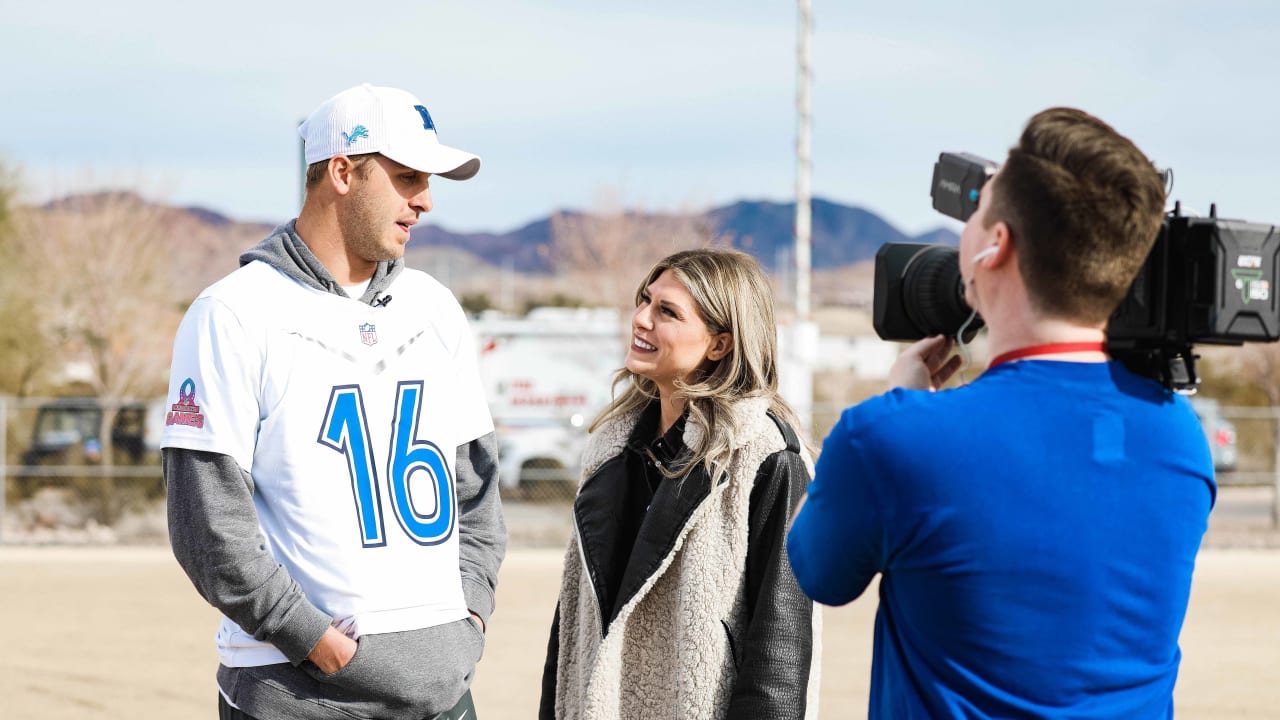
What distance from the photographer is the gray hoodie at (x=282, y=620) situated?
2.47m

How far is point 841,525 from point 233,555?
1.23m

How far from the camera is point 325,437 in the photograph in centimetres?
258

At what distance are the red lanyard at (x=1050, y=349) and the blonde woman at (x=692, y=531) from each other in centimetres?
104

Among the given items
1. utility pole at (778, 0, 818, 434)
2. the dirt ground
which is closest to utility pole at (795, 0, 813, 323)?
utility pole at (778, 0, 818, 434)

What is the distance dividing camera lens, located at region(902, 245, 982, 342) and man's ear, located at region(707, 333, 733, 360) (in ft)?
3.68

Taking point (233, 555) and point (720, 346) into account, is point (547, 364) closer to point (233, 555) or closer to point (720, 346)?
point (720, 346)

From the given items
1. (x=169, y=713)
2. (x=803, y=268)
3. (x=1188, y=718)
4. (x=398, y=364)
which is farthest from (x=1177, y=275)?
(x=803, y=268)

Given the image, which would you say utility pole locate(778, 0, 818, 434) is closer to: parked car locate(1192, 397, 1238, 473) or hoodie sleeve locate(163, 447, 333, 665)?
parked car locate(1192, 397, 1238, 473)

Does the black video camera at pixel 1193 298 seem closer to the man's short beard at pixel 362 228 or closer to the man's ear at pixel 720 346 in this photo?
the man's ear at pixel 720 346

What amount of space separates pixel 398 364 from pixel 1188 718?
223 inches

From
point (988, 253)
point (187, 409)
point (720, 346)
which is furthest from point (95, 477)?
point (988, 253)

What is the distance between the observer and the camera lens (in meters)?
2.02

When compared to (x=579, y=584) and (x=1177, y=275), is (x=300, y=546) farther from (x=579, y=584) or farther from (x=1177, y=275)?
(x=1177, y=275)

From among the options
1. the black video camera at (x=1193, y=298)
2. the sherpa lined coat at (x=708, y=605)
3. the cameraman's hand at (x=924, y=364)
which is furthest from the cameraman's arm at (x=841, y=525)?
the sherpa lined coat at (x=708, y=605)
